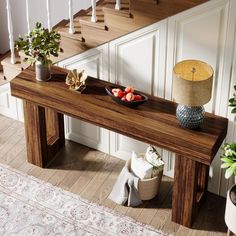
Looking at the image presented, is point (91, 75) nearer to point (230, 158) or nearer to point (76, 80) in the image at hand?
point (76, 80)

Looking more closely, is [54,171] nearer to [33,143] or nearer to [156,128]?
[33,143]

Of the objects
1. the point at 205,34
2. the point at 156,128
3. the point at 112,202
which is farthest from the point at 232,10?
the point at 112,202

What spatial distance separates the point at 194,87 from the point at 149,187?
1.01 meters

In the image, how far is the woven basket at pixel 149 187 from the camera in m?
4.20

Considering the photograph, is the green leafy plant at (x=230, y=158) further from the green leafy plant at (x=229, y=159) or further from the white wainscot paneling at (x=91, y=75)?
the white wainscot paneling at (x=91, y=75)

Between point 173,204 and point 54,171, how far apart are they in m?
1.06

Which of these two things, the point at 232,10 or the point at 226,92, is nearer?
the point at 232,10

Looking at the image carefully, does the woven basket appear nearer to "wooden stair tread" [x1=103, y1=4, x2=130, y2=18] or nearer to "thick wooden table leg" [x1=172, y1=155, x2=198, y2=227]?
"thick wooden table leg" [x1=172, y1=155, x2=198, y2=227]

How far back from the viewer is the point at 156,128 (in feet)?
12.5

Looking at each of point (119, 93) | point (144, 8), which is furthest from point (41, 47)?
point (144, 8)

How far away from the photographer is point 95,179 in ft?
14.8

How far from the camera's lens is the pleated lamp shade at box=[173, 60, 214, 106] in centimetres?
353

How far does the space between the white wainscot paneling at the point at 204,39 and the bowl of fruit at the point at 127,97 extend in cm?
28

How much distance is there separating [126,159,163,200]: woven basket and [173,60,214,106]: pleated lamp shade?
81 centimetres
